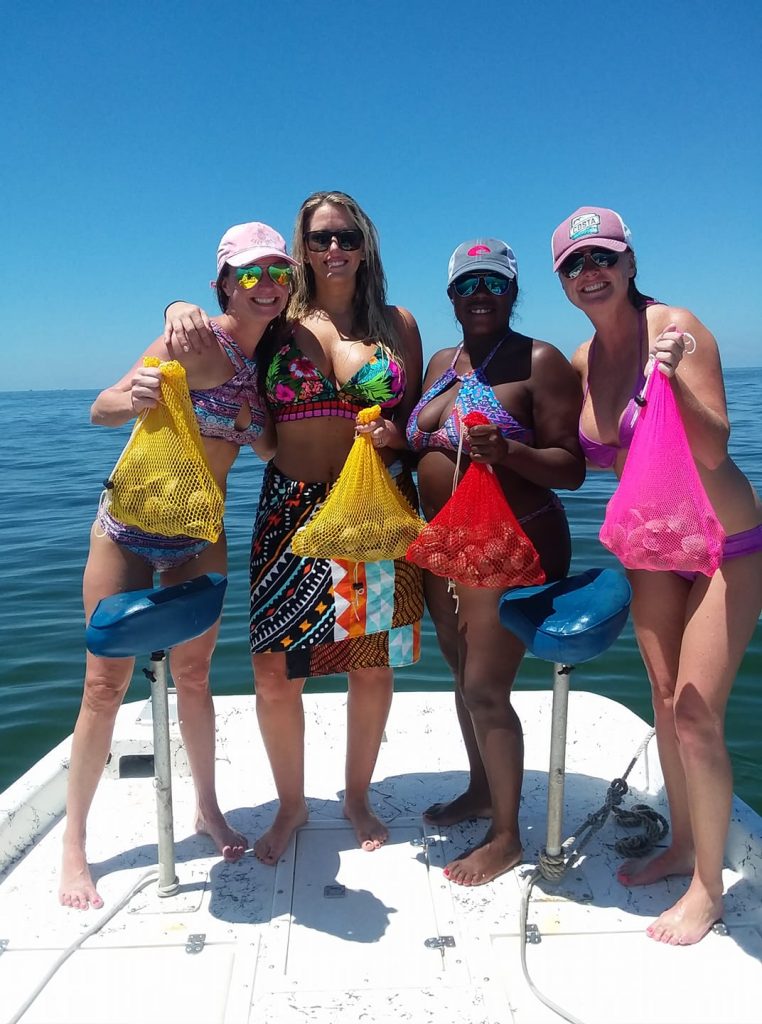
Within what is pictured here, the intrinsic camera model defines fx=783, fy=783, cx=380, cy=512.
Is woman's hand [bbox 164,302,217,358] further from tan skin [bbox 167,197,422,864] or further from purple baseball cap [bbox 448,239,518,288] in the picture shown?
purple baseball cap [bbox 448,239,518,288]

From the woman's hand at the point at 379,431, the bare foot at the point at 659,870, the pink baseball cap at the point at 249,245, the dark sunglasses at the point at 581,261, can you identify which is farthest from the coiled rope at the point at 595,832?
the pink baseball cap at the point at 249,245

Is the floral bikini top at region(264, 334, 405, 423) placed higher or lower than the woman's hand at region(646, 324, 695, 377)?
lower

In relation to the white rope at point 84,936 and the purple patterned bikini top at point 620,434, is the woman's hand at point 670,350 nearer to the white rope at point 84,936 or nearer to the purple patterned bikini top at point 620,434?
the purple patterned bikini top at point 620,434

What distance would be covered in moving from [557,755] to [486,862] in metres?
0.63

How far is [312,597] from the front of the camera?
3297 mm

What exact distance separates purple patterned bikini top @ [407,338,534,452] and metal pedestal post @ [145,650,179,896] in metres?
1.30

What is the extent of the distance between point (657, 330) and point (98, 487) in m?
14.7

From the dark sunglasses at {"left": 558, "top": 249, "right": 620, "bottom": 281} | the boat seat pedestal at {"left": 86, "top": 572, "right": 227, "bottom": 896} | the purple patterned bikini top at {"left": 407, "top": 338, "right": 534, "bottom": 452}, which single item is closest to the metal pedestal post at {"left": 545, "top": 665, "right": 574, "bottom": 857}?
the purple patterned bikini top at {"left": 407, "top": 338, "right": 534, "bottom": 452}

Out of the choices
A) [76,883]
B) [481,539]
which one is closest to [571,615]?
[481,539]

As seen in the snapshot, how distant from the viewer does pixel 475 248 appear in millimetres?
2990

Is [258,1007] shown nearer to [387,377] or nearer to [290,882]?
[290,882]

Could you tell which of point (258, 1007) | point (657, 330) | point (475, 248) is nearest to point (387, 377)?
point (475, 248)

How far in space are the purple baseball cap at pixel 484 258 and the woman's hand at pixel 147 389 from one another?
1192 mm

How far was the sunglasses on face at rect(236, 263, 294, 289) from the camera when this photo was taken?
301 cm
